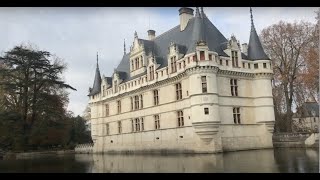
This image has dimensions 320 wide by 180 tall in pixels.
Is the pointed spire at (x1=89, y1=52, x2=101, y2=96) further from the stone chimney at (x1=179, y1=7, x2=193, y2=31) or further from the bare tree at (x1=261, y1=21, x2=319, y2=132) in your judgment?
the bare tree at (x1=261, y1=21, x2=319, y2=132)

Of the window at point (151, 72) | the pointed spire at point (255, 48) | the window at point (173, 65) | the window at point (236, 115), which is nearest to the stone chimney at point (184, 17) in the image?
the window at point (173, 65)

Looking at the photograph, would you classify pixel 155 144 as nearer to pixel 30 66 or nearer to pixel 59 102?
pixel 59 102

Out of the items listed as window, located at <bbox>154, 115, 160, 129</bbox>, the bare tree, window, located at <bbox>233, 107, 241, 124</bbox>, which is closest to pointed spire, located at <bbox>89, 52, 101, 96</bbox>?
window, located at <bbox>154, 115, 160, 129</bbox>

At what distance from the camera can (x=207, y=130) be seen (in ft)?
59.3

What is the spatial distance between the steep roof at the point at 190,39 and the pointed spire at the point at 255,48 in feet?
5.15

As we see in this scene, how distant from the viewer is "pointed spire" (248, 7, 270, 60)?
20.9 meters

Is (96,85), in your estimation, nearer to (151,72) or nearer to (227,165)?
(151,72)

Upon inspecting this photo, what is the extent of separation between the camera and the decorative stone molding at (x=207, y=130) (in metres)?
18.1

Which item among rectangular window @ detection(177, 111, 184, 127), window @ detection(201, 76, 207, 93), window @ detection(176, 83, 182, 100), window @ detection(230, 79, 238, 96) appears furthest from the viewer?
window @ detection(176, 83, 182, 100)

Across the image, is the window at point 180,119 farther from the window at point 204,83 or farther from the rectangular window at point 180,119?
the window at point 204,83

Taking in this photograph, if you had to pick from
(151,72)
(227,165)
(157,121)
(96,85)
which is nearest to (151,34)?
(96,85)

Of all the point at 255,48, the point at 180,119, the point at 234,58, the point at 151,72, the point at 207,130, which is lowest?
the point at 207,130

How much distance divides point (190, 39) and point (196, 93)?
13.1 feet

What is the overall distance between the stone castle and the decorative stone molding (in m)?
0.01
